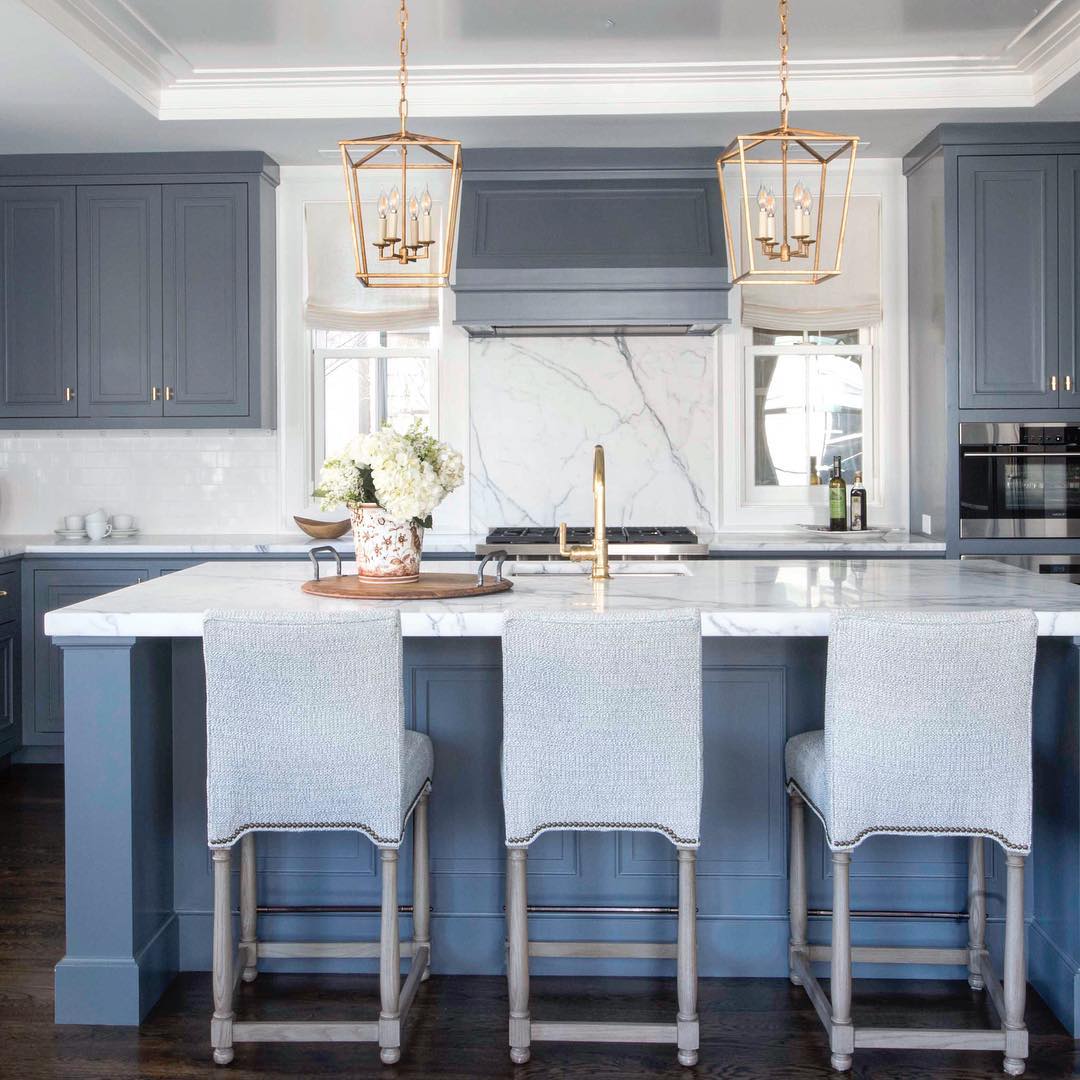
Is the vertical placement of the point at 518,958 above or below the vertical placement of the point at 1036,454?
below

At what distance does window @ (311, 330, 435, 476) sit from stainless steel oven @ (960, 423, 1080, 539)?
2519mm

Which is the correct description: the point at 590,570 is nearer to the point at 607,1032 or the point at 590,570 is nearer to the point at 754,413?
the point at 607,1032

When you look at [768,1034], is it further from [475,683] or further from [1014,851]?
[475,683]

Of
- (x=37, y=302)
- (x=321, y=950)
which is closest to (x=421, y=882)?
(x=321, y=950)

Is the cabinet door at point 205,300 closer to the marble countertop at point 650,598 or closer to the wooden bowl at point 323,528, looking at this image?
the wooden bowl at point 323,528

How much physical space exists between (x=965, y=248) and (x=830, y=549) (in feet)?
4.35

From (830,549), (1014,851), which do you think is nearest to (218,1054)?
(1014,851)

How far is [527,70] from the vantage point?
14.5 feet

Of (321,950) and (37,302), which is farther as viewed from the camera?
(37,302)

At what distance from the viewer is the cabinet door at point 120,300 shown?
197 inches

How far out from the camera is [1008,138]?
4.63 metres

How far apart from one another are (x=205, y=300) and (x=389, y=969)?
3.44 meters

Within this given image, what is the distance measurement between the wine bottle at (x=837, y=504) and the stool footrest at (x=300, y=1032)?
331 cm

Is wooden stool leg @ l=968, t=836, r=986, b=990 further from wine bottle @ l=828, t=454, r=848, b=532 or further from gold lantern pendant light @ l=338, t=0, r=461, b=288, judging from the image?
wine bottle @ l=828, t=454, r=848, b=532
